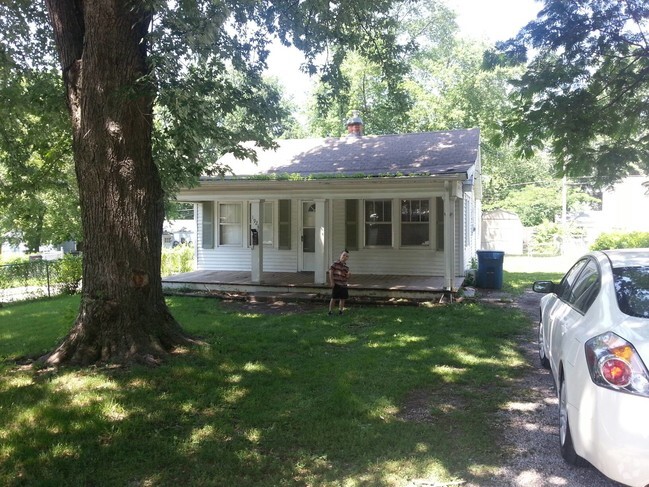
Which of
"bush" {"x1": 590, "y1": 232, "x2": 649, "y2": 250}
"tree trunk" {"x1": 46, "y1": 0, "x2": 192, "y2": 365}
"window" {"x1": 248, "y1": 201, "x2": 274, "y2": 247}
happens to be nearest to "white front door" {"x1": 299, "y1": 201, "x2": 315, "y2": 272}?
"window" {"x1": 248, "y1": 201, "x2": 274, "y2": 247}

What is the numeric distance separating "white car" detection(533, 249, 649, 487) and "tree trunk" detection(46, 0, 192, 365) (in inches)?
179

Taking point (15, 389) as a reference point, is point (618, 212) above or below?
above

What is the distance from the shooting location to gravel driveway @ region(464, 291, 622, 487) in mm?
3434

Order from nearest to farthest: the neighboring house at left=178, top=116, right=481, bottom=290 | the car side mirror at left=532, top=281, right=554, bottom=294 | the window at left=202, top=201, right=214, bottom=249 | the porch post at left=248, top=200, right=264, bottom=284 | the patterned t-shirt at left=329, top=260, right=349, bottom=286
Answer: the car side mirror at left=532, top=281, right=554, bottom=294 → the patterned t-shirt at left=329, top=260, right=349, bottom=286 → the neighboring house at left=178, top=116, right=481, bottom=290 → the porch post at left=248, top=200, right=264, bottom=284 → the window at left=202, top=201, right=214, bottom=249

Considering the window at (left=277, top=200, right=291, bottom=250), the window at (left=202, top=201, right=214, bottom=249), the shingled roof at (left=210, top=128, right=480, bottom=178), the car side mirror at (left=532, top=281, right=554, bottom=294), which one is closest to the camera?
the car side mirror at (left=532, top=281, right=554, bottom=294)

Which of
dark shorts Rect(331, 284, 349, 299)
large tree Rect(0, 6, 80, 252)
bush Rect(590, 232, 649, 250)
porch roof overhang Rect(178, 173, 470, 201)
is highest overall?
large tree Rect(0, 6, 80, 252)

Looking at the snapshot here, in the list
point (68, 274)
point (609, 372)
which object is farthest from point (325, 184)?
point (609, 372)

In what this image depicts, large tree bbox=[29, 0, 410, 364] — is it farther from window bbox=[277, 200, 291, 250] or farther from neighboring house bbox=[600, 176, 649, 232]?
neighboring house bbox=[600, 176, 649, 232]

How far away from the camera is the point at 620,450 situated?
9.36ft

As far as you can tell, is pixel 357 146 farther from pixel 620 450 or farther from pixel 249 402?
pixel 620 450

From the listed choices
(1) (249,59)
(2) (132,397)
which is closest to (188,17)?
(1) (249,59)

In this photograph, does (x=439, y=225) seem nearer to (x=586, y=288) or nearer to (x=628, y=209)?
(x=586, y=288)

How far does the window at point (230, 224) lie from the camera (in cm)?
1552

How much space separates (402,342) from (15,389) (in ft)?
16.2
